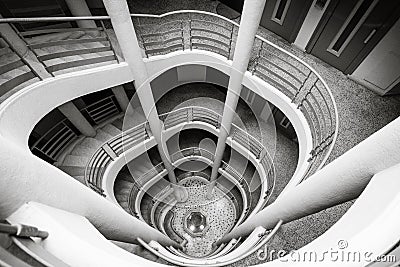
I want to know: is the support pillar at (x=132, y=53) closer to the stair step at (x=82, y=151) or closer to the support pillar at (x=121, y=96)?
the support pillar at (x=121, y=96)

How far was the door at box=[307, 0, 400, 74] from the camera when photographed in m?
2.22

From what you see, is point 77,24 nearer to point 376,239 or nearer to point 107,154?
point 107,154

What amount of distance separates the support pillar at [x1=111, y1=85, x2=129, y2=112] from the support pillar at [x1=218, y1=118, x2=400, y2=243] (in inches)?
90.4

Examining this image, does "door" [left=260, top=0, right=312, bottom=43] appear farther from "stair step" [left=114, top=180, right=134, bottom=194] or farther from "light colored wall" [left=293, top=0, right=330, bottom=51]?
"stair step" [left=114, top=180, right=134, bottom=194]

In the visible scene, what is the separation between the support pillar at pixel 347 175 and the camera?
33.9 inches

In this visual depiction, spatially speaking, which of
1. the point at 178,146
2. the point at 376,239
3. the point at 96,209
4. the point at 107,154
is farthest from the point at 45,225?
the point at 178,146

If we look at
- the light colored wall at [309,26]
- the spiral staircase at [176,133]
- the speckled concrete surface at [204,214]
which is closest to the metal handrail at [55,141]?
the spiral staircase at [176,133]

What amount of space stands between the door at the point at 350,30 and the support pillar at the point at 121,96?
2.22 meters

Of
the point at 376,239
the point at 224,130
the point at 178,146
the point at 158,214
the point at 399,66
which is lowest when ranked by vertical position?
the point at 158,214

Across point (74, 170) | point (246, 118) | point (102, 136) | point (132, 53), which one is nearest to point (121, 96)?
point (102, 136)

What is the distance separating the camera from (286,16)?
2895 mm

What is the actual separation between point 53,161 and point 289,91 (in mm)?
2543

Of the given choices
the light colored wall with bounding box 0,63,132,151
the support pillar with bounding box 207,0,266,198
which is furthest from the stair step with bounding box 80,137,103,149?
the support pillar with bounding box 207,0,266,198

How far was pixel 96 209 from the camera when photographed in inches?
50.3
